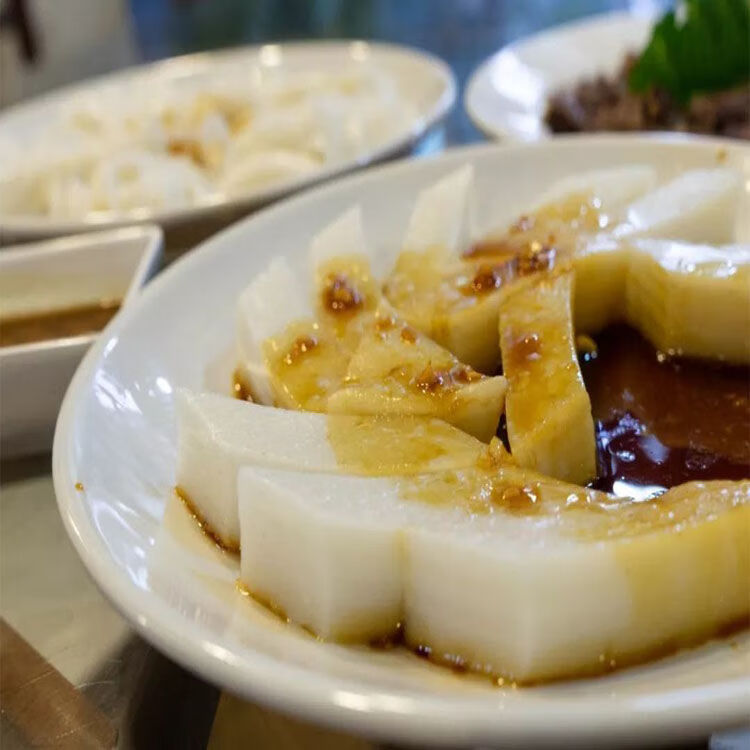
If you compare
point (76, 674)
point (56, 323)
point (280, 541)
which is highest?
point (280, 541)

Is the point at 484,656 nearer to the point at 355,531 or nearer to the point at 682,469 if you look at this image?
the point at 355,531

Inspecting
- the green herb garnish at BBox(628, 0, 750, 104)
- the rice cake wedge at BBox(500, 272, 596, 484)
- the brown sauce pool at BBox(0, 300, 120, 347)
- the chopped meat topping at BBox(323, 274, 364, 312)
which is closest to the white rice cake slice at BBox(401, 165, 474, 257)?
the chopped meat topping at BBox(323, 274, 364, 312)

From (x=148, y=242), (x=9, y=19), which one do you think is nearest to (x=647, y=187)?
(x=148, y=242)

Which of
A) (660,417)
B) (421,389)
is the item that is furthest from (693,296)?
(421,389)

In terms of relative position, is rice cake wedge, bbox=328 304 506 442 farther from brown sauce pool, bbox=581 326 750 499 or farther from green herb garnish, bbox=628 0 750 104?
green herb garnish, bbox=628 0 750 104

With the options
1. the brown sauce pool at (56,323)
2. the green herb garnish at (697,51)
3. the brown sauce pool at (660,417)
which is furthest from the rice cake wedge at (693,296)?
the green herb garnish at (697,51)

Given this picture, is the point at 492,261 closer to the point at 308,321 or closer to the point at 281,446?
the point at 308,321
